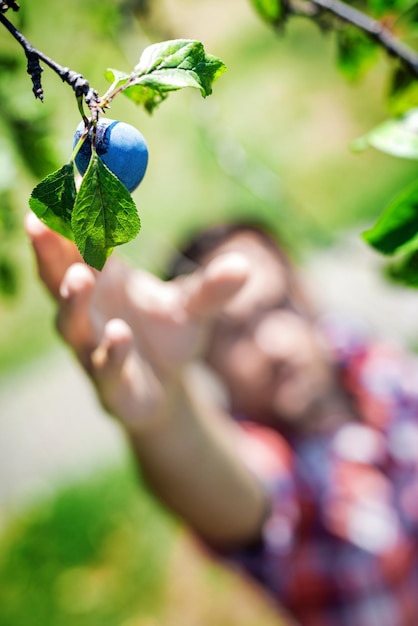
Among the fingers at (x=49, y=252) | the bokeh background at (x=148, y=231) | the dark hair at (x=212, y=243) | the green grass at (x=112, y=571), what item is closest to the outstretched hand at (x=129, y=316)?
the fingers at (x=49, y=252)

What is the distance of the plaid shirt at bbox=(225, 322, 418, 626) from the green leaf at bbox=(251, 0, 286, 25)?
0.94 meters

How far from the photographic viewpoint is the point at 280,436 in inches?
61.6

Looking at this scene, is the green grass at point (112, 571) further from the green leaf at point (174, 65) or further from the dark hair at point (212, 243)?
the green leaf at point (174, 65)

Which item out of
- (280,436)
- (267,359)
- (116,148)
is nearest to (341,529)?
(280,436)

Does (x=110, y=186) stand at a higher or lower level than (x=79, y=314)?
higher

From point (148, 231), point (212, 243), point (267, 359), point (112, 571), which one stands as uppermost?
point (148, 231)

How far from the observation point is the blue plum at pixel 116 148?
14.3 inches

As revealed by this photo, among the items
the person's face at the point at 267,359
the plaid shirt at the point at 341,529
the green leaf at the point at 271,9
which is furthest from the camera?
the person's face at the point at 267,359

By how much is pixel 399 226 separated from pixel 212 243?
3.97 ft

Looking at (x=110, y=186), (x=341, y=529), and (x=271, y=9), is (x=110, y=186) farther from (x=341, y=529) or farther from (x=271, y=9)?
(x=341, y=529)

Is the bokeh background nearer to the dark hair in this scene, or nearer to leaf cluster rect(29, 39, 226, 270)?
the dark hair

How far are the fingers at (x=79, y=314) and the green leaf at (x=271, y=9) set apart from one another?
0.29 m

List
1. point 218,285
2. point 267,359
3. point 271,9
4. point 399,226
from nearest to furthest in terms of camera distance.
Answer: point 399,226 → point 271,9 → point 218,285 → point 267,359

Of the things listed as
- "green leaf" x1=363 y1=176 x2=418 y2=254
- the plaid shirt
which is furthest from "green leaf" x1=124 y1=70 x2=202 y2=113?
the plaid shirt
